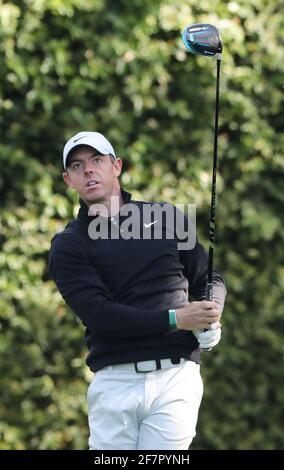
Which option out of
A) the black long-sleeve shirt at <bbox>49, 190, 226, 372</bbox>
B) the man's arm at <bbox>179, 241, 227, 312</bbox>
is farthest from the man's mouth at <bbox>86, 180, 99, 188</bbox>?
the man's arm at <bbox>179, 241, 227, 312</bbox>

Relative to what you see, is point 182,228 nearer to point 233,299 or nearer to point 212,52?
point 212,52

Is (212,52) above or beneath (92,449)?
above

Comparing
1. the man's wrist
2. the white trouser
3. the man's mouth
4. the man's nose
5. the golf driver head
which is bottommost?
the white trouser

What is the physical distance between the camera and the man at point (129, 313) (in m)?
3.50

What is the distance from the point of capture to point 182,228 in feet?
12.4

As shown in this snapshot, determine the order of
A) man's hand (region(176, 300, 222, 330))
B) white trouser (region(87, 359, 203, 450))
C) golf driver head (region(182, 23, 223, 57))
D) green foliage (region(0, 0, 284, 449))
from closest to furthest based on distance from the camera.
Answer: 1. man's hand (region(176, 300, 222, 330))
2. white trouser (region(87, 359, 203, 450))
3. golf driver head (region(182, 23, 223, 57))
4. green foliage (region(0, 0, 284, 449))

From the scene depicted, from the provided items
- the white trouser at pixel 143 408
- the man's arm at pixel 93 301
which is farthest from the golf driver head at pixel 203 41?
the white trouser at pixel 143 408

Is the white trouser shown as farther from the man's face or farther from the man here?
the man's face

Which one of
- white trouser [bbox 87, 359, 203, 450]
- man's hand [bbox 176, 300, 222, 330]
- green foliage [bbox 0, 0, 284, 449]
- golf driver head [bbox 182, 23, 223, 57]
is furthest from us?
green foliage [bbox 0, 0, 284, 449]

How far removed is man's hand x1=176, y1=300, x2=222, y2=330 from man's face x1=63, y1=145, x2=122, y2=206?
0.59m

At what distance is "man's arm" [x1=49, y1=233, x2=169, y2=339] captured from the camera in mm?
3475

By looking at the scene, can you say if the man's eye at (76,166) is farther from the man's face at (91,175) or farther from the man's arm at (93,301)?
the man's arm at (93,301)

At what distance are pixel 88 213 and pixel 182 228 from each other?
0.40 m
